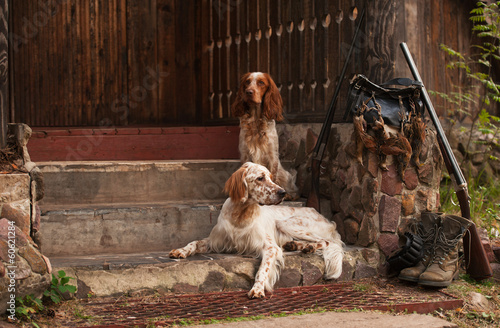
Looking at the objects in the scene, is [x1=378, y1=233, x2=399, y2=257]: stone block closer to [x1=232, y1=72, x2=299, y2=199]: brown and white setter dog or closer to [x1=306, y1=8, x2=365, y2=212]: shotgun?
[x1=306, y1=8, x2=365, y2=212]: shotgun

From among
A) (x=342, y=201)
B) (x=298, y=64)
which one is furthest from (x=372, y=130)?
(x=298, y=64)

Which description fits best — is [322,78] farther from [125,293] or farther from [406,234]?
[125,293]

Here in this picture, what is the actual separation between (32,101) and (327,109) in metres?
3.68

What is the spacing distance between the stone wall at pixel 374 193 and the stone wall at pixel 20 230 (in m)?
2.58

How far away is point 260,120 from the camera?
5.25 metres

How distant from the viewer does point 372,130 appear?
187 inches

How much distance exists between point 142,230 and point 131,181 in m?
0.61

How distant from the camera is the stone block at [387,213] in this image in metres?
4.81

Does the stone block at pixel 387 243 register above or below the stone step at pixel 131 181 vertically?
below

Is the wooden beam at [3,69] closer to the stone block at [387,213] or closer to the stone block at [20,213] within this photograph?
the stone block at [20,213]

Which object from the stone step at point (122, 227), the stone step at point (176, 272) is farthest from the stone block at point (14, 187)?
the stone step at point (122, 227)

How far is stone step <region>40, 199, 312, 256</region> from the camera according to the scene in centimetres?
441

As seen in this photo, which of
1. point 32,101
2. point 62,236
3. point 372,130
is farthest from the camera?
point 32,101

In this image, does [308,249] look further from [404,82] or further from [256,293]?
[404,82]
